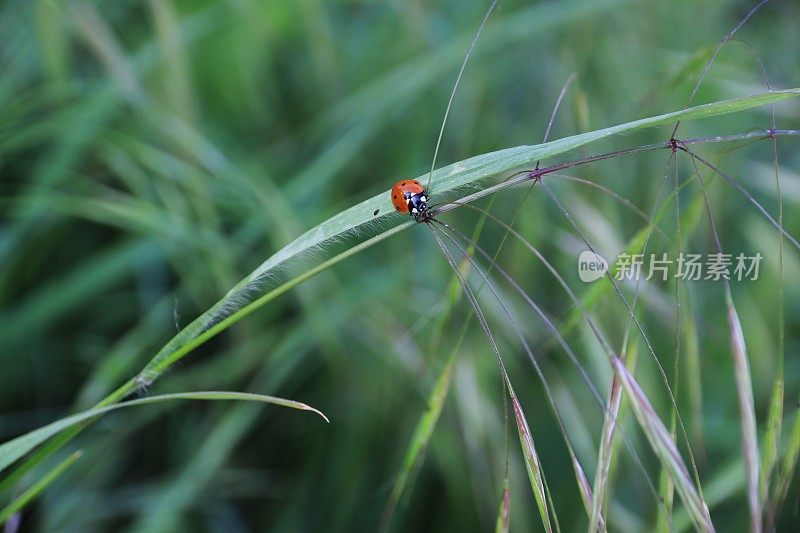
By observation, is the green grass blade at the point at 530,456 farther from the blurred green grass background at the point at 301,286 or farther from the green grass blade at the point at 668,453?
the blurred green grass background at the point at 301,286

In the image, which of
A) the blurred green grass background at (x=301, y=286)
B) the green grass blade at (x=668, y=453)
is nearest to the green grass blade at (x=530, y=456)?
the green grass blade at (x=668, y=453)

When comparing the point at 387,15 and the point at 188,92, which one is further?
the point at 387,15

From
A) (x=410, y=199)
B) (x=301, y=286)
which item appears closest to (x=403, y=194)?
(x=410, y=199)

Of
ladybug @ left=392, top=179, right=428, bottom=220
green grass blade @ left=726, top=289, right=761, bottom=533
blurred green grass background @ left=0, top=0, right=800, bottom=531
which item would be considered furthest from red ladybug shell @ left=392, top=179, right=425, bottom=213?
blurred green grass background @ left=0, top=0, right=800, bottom=531

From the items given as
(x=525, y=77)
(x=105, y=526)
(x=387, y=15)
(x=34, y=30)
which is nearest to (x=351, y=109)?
(x=387, y=15)

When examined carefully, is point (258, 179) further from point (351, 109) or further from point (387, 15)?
point (387, 15)

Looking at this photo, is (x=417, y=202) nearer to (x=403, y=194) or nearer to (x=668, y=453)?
(x=403, y=194)

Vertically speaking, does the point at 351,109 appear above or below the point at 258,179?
Result: above
